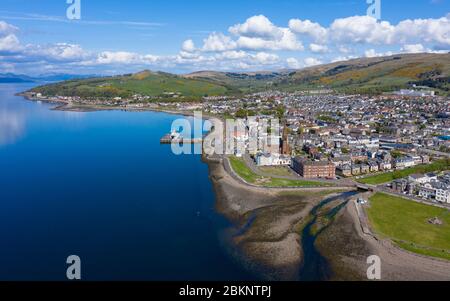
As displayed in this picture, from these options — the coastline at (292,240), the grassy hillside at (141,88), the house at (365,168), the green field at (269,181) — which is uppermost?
the grassy hillside at (141,88)

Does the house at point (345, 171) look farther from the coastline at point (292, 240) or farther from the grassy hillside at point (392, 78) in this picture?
the grassy hillside at point (392, 78)

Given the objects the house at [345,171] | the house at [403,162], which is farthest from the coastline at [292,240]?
the house at [403,162]

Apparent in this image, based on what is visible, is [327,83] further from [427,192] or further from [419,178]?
[427,192]

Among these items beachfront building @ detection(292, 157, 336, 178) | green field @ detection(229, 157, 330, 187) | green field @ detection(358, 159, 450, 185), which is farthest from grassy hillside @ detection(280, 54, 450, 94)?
green field @ detection(229, 157, 330, 187)

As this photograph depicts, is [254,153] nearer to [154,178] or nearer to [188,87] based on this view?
[154,178]

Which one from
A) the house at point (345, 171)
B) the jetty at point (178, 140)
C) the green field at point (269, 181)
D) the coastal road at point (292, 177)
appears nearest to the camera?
the green field at point (269, 181)

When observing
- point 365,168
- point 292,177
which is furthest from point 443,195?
point 292,177
